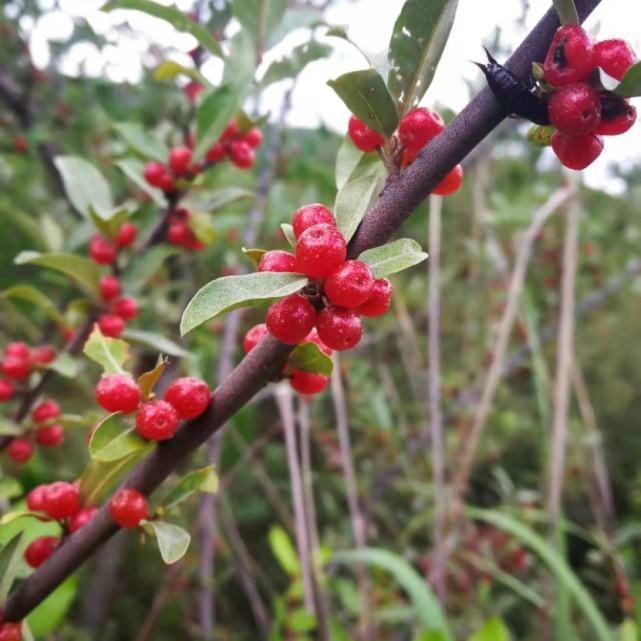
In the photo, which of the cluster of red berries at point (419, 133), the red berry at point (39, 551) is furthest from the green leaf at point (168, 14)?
the red berry at point (39, 551)

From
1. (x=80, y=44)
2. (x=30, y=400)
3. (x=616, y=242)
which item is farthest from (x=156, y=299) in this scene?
(x=616, y=242)

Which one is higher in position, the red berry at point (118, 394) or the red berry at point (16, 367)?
the red berry at point (118, 394)

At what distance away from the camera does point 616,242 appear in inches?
104

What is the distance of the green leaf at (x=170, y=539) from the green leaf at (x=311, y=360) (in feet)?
0.51

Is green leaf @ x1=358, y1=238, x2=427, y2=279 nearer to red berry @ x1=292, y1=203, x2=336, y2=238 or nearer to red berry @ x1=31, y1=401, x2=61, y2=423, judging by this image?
red berry @ x1=292, y1=203, x2=336, y2=238

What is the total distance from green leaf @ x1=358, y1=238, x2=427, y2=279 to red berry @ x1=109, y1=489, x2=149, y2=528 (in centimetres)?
26

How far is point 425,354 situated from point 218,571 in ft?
4.05

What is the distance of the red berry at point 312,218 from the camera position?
43 cm

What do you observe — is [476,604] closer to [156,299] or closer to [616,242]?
[156,299]

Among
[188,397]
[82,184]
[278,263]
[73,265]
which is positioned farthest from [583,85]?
[82,184]

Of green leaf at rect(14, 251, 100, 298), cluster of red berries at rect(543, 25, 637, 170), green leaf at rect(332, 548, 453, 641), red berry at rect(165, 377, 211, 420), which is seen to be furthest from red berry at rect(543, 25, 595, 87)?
green leaf at rect(332, 548, 453, 641)

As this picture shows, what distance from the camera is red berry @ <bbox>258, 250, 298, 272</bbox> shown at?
43cm

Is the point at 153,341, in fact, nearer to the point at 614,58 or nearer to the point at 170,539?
the point at 170,539

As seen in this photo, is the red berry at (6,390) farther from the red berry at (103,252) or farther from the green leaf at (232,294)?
the green leaf at (232,294)
